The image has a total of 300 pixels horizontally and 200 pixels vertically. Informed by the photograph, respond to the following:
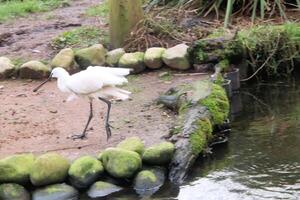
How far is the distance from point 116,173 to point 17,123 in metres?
2.02

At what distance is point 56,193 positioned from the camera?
554 cm

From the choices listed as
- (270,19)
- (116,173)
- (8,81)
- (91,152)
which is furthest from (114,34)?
(116,173)

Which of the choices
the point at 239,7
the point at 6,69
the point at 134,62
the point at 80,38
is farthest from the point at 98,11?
the point at 134,62

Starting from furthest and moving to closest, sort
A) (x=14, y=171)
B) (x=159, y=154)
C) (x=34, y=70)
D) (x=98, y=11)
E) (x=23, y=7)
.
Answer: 1. (x=23, y=7)
2. (x=98, y=11)
3. (x=34, y=70)
4. (x=159, y=154)
5. (x=14, y=171)

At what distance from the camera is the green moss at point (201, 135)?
6.17 meters

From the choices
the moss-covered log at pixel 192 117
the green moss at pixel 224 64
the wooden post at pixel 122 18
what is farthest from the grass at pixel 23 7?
the moss-covered log at pixel 192 117

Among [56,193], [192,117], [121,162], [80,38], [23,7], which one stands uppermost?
[23,7]

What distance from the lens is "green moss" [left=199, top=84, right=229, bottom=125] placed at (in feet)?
22.4

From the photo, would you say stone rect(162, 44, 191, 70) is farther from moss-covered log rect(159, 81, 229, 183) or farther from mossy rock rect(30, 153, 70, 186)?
mossy rock rect(30, 153, 70, 186)

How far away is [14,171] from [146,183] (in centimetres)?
109

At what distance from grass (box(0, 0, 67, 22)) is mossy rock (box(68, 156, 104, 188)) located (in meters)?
7.27

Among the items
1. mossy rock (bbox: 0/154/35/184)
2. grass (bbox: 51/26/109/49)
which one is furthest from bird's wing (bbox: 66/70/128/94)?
grass (bbox: 51/26/109/49)

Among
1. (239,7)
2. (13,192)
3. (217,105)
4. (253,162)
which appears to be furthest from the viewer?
(239,7)

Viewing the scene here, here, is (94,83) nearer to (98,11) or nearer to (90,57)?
(90,57)
